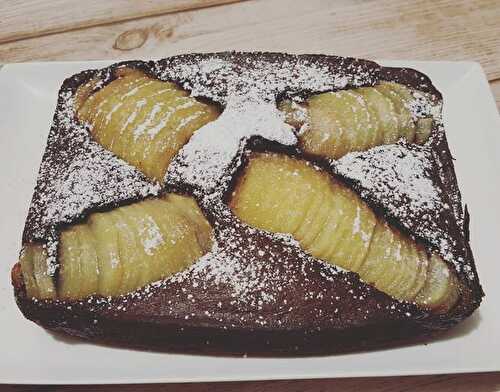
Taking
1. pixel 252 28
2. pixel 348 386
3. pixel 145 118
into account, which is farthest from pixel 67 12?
pixel 348 386

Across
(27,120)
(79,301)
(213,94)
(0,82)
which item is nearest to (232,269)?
(79,301)

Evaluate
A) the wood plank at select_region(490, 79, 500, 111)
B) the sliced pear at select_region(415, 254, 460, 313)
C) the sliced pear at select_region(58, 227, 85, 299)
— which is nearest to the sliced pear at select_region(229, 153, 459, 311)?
the sliced pear at select_region(415, 254, 460, 313)

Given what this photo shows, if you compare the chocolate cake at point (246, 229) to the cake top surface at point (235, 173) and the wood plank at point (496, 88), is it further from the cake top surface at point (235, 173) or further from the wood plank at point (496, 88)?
→ the wood plank at point (496, 88)

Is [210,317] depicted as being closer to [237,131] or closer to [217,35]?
[237,131]

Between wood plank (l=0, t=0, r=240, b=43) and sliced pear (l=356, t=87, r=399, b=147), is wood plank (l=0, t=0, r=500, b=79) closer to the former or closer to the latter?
wood plank (l=0, t=0, r=240, b=43)

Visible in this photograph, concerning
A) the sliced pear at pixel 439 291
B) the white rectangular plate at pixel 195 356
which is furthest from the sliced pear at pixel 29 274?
the sliced pear at pixel 439 291
